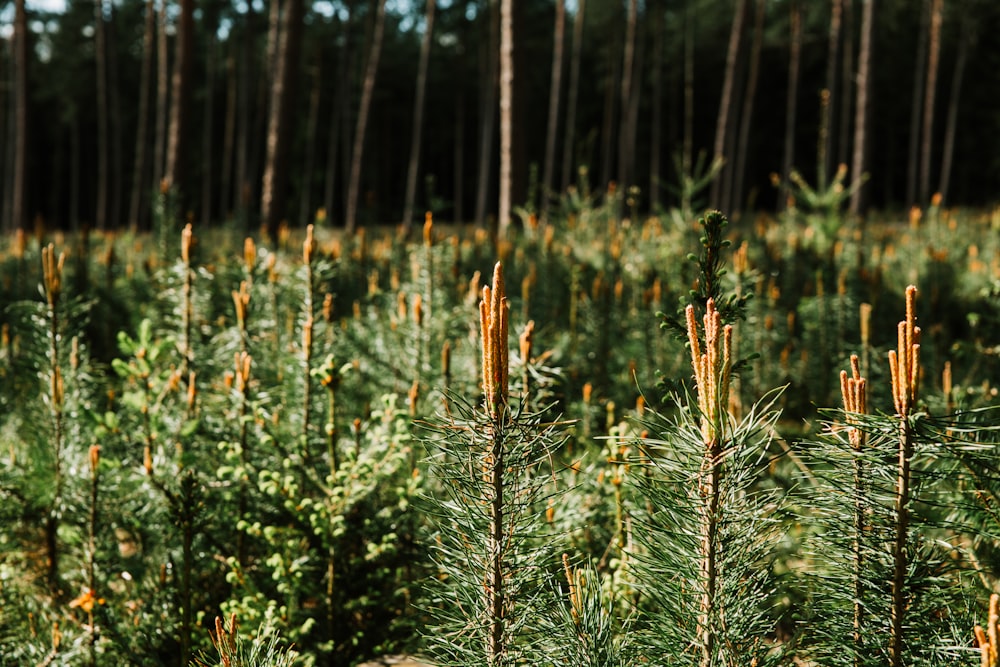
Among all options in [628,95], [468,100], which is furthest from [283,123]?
[468,100]

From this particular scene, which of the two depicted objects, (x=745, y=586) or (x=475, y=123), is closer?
(x=745, y=586)

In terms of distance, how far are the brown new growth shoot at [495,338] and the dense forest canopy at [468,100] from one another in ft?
59.5

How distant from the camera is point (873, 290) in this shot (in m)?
4.54

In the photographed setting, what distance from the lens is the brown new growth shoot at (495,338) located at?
1000 mm

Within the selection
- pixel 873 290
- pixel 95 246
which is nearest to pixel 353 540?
pixel 873 290

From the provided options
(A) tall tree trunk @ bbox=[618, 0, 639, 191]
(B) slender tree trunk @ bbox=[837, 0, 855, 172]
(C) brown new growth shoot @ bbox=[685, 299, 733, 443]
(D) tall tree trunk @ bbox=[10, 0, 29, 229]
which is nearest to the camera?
(C) brown new growth shoot @ bbox=[685, 299, 733, 443]

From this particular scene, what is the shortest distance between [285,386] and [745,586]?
1.74m

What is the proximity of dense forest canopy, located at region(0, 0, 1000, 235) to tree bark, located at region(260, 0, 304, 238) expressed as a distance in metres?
8.60

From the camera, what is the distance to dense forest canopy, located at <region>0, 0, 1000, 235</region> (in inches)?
895

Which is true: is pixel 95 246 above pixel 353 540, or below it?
above

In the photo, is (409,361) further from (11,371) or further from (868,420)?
(868,420)

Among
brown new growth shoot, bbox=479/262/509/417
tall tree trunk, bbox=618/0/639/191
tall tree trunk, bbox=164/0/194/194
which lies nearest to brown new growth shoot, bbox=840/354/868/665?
brown new growth shoot, bbox=479/262/509/417

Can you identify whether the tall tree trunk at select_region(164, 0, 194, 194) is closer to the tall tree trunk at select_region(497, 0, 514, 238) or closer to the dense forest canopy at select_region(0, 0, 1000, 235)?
the tall tree trunk at select_region(497, 0, 514, 238)

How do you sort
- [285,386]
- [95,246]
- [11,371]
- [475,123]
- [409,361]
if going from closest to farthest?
1. [285,386]
2. [11,371]
3. [409,361]
4. [95,246]
5. [475,123]
